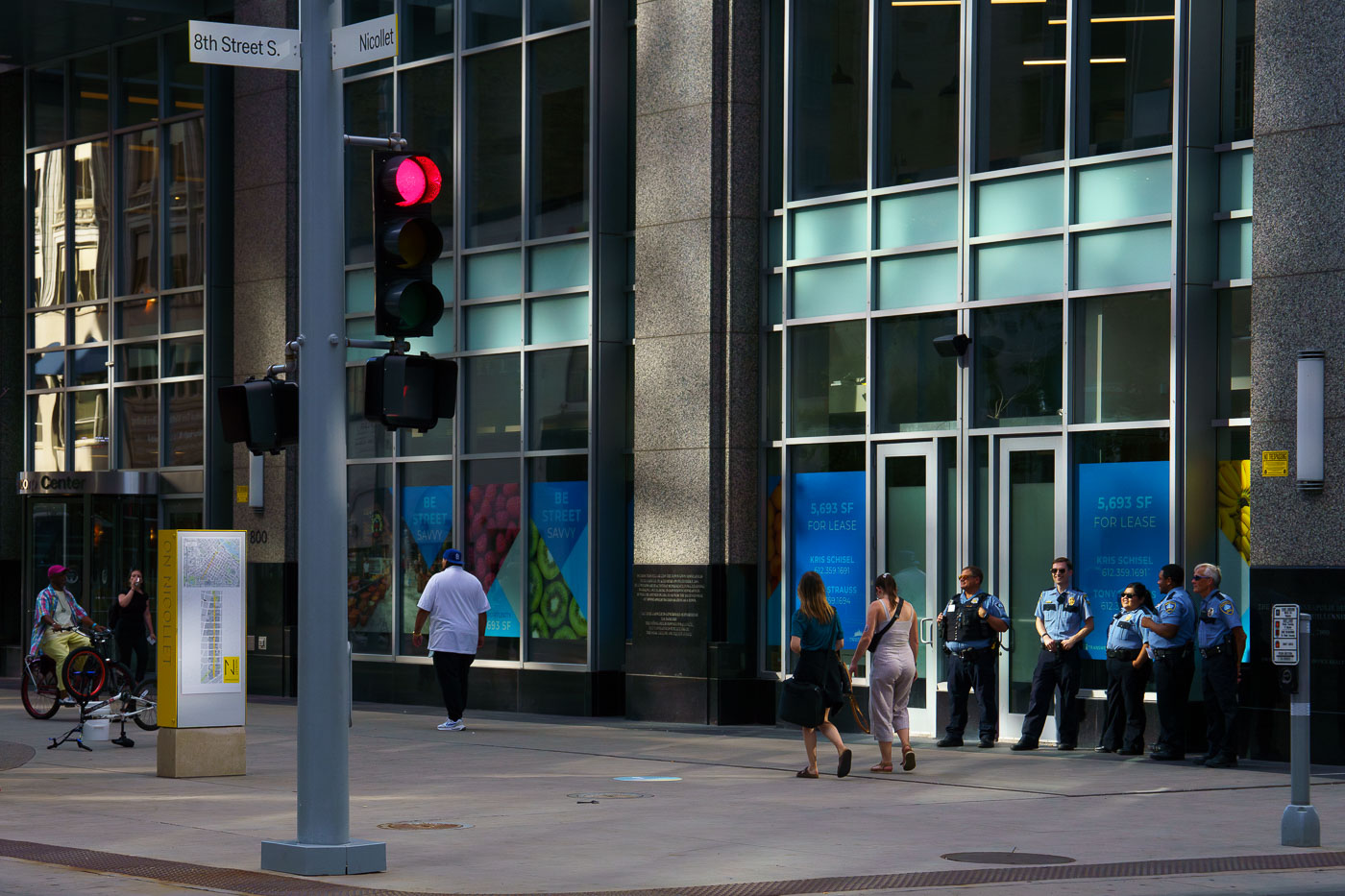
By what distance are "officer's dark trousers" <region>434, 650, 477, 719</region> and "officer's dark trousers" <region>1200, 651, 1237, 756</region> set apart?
808 cm

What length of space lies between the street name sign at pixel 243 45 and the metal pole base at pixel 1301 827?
7.19 m

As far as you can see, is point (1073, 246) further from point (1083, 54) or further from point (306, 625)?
point (306, 625)

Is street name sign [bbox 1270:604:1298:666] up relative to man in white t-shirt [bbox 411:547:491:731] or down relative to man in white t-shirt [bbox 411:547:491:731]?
up

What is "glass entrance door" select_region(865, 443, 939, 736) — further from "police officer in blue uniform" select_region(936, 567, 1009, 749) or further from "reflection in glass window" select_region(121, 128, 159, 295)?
"reflection in glass window" select_region(121, 128, 159, 295)

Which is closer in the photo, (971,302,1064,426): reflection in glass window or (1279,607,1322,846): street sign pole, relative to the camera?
(1279,607,1322,846): street sign pole

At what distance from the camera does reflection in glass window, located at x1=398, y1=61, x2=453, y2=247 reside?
962 inches

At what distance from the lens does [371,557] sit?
25.4 meters

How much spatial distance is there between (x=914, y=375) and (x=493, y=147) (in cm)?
744

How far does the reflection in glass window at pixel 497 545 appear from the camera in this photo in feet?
75.7

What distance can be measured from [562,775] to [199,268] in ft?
51.3

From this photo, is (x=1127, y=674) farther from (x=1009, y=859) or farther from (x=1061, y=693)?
(x=1009, y=859)

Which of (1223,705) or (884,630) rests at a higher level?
(884,630)

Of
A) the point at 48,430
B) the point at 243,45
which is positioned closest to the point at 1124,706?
the point at 243,45

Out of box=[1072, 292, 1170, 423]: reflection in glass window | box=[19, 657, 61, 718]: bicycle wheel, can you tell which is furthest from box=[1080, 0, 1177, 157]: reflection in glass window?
box=[19, 657, 61, 718]: bicycle wheel
